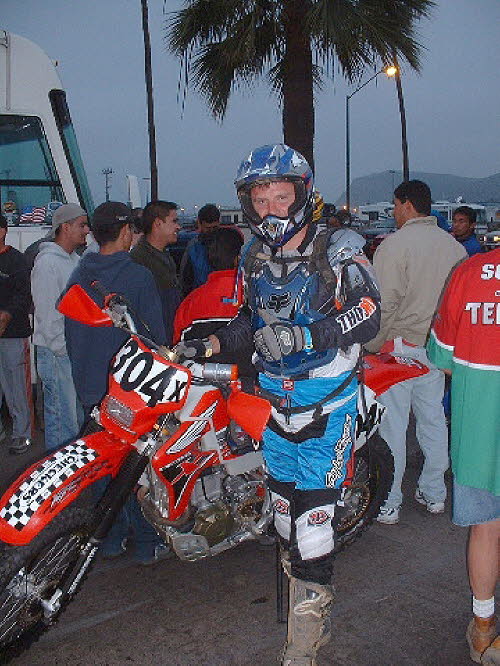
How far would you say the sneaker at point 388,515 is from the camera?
4641 mm

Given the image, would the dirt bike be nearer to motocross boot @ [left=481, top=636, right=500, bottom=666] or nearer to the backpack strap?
the backpack strap

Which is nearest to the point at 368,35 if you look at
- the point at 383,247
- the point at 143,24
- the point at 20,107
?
the point at 20,107

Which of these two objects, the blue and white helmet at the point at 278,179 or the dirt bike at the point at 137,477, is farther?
the blue and white helmet at the point at 278,179

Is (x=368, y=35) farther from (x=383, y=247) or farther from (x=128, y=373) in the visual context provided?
(x=128, y=373)

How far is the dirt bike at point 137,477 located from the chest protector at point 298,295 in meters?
0.27

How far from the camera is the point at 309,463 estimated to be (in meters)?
3.06

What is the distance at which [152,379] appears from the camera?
2.92 m

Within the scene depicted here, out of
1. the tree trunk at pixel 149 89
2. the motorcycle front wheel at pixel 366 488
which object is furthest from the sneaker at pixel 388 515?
the tree trunk at pixel 149 89

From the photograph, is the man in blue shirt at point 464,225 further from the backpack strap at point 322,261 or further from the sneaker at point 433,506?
the backpack strap at point 322,261

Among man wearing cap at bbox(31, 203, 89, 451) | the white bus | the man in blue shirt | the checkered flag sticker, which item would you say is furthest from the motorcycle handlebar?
the man in blue shirt

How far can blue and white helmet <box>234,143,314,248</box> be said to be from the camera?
3.05 m

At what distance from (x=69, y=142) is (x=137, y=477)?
5465 mm

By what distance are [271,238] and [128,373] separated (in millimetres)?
850

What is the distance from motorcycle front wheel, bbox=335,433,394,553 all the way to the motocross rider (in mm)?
913
